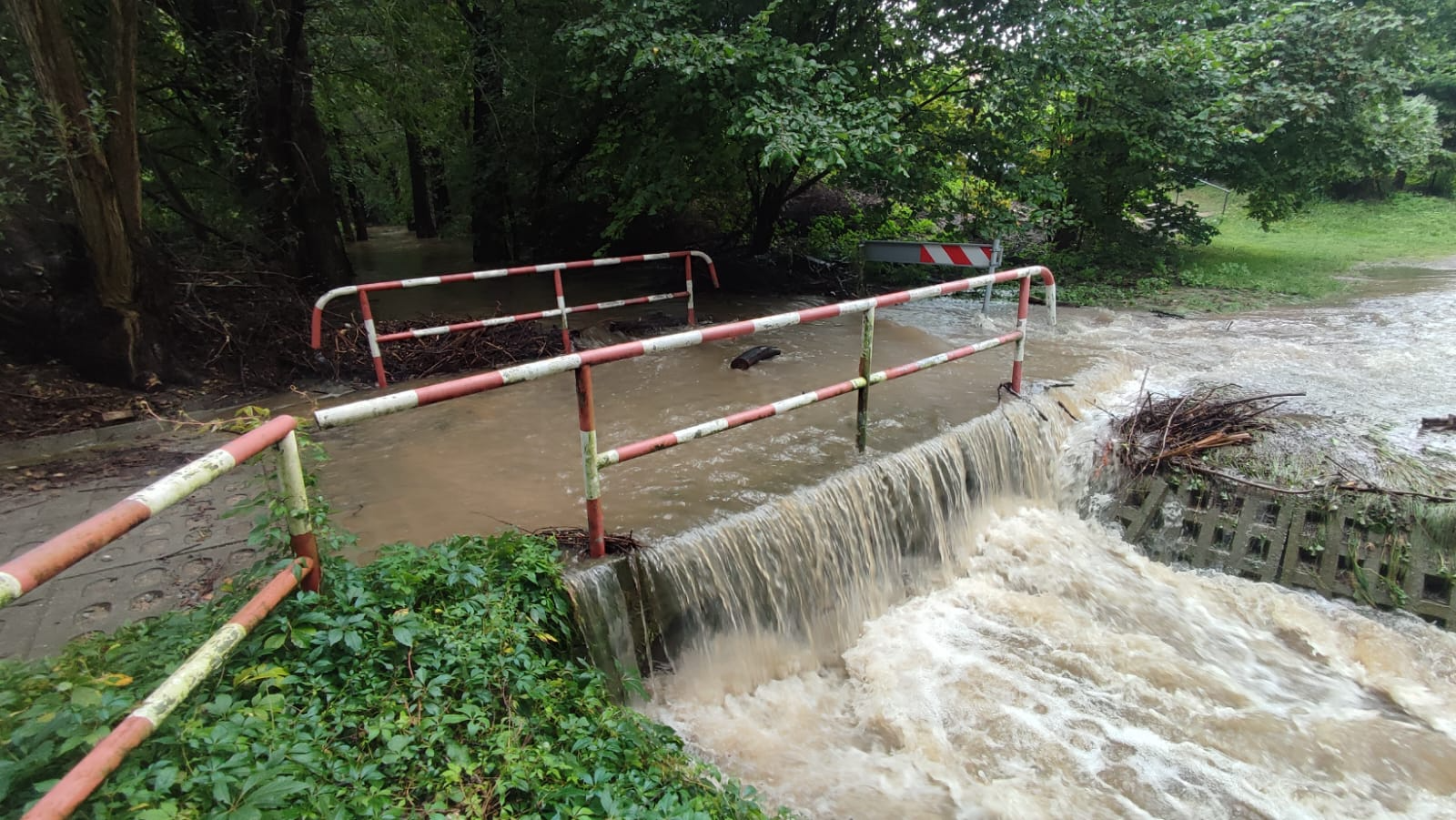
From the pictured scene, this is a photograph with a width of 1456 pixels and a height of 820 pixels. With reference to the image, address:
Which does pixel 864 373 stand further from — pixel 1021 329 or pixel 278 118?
pixel 278 118

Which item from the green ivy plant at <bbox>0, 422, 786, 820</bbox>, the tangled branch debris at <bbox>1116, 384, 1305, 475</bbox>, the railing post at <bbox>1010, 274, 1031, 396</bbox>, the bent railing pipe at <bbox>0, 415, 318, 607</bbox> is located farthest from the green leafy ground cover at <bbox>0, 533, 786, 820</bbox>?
the tangled branch debris at <bbox>1116, 384, 1305, 475</bbox>

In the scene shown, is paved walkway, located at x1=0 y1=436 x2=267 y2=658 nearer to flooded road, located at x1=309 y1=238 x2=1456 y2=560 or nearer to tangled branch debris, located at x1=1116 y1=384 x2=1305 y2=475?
flooded road, located at x1=309 y1=238 x2=1456 y2=560

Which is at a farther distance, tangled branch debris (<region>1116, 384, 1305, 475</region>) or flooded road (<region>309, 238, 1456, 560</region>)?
tangled branch debris (<region>1116, 384, 1305, 475</region>)

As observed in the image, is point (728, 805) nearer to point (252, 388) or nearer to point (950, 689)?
point (950, 689)

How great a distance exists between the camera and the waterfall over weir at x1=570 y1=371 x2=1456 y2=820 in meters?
3.26

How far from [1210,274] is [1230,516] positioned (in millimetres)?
8571

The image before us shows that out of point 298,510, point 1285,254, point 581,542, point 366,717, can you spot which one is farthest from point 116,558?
point 1285,254

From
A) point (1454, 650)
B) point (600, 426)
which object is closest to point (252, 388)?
point (600, 426)

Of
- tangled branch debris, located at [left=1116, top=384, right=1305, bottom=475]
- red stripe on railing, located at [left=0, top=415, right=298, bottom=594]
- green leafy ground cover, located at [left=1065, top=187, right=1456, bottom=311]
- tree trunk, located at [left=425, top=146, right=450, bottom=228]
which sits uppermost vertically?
tree trunk, located at [left=425, top=146, right=450, bottom=228]

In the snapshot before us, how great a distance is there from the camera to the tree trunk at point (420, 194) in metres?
17.3

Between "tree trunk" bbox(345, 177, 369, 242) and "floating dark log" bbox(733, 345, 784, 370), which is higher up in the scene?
"tree trunk" bbox(345, 177, 369, 242)

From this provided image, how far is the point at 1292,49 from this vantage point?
1081 cm

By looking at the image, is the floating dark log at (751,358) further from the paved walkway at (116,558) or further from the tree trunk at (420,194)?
the tree trunk at (420,194)

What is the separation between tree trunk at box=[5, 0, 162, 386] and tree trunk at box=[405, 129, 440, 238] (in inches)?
466
